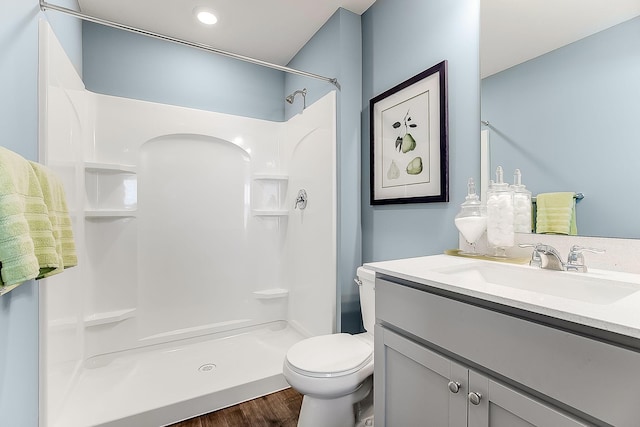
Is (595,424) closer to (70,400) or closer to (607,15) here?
(607,15)

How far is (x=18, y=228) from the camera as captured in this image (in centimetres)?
74

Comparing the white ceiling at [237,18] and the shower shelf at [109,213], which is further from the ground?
the white ceiling at [237,18]

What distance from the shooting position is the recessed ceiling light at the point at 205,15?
A: 211 cm

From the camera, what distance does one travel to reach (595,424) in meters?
0.59

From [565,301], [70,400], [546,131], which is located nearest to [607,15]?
[546,131]

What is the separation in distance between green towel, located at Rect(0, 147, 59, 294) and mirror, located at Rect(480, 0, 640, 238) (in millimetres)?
1658

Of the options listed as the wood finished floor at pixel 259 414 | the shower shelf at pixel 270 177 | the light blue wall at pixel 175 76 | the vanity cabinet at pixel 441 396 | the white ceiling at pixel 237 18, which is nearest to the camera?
the vanity cabinet at pixel 441 396

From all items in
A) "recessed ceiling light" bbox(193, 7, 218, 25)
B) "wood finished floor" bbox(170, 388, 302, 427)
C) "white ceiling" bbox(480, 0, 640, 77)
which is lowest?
"wood finished floor" bbox(170, 388, 302, 427)

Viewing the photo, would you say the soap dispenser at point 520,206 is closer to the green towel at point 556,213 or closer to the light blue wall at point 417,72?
the green towel at point 556,213

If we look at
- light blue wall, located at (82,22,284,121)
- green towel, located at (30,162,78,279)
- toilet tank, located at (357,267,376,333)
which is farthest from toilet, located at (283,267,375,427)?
light blue wall, located at (82,22,284,121)

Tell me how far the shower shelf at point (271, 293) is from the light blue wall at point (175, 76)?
64.6 inches

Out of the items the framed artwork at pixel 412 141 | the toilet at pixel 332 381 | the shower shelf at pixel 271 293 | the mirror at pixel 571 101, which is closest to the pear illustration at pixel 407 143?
the framed artwork at pixel 412 141

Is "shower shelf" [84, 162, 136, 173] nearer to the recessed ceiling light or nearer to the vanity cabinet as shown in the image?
the recessed ceiling light

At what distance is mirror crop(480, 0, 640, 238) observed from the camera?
0.97 m
